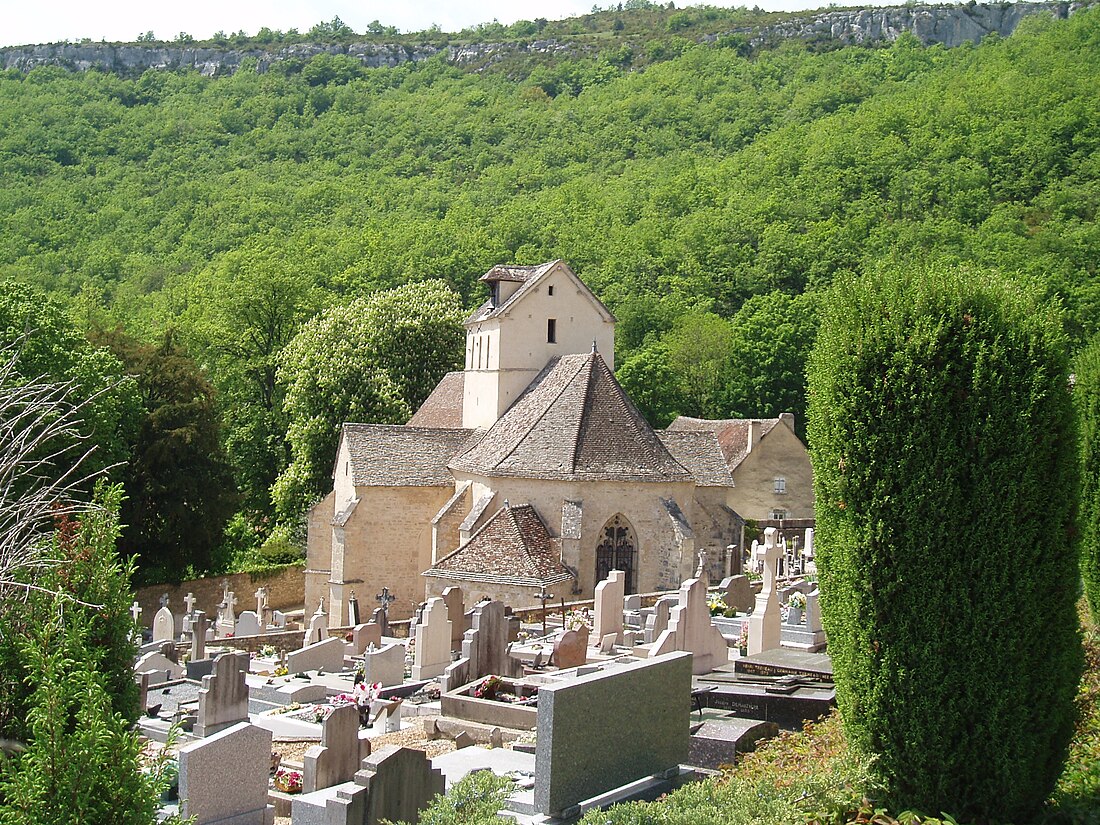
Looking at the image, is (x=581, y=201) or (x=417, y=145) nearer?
(x=581, y=201)

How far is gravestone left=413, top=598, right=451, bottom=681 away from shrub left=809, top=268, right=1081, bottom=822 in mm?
10421

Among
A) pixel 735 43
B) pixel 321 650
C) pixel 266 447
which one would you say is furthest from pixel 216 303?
pixel 735 43

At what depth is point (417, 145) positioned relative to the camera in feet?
341

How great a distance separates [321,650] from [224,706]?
4.98 m

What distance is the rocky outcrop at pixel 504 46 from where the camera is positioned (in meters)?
120

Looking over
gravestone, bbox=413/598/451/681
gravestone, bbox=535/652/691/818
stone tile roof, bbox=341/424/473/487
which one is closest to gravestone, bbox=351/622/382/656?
gravestone, bbox=413/598/451/681

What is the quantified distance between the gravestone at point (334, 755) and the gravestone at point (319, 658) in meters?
7.72

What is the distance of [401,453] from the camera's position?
111 feet

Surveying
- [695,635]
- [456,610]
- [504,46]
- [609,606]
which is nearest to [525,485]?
[456,610]

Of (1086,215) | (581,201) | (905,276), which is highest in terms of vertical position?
(581,201)

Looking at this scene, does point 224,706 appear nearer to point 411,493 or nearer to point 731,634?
point 731,634

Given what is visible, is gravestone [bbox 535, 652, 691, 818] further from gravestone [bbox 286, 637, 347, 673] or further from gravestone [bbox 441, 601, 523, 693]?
gravestone [bbox 286, 637, 347, 673]

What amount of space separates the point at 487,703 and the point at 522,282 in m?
22.0

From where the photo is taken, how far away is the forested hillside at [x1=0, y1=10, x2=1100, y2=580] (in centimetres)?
5628
